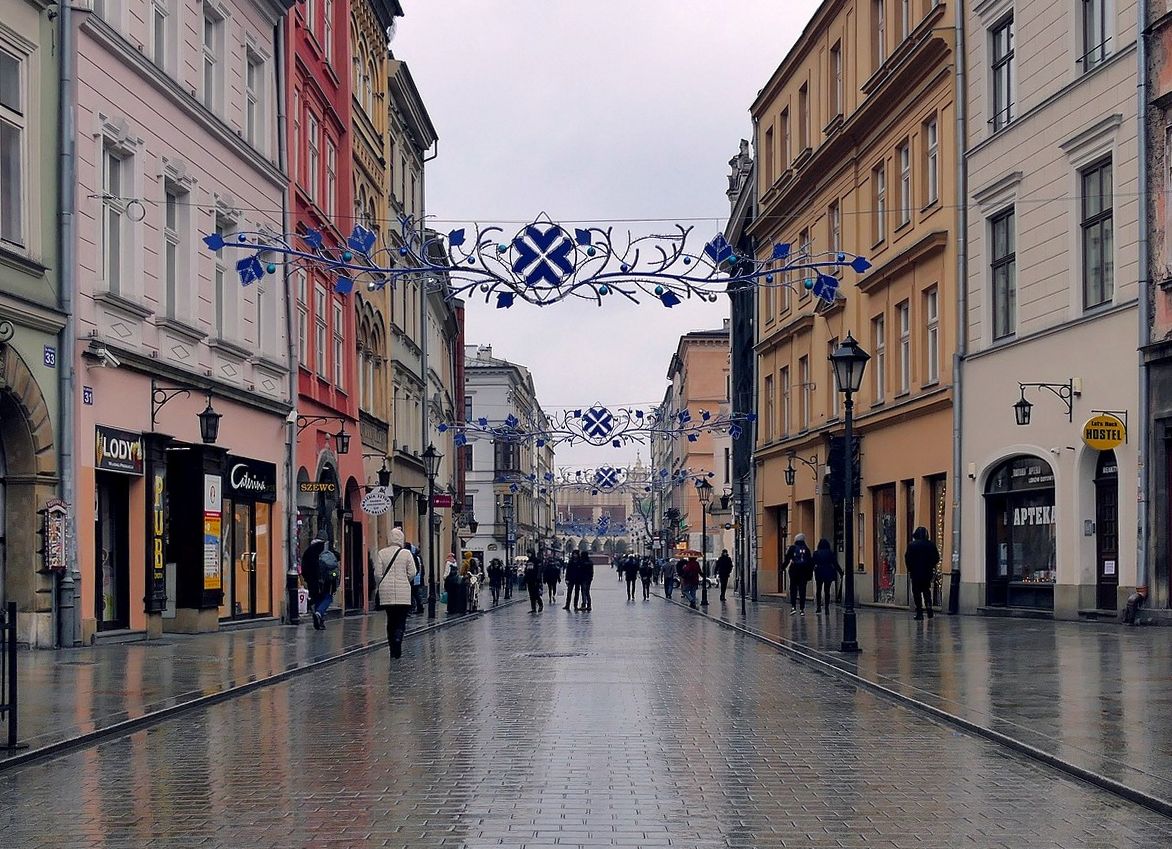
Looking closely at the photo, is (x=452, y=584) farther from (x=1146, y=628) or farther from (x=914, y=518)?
(x=1146, y=628)

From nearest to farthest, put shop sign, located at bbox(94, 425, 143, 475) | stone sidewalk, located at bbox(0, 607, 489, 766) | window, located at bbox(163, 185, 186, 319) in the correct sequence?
stone sidewalk, located at bbox(0, 607, 489, 766) → shop sign, located at bbox(94, 425, 143, 475) → window, located at bbox(163, 185, 186, 319)

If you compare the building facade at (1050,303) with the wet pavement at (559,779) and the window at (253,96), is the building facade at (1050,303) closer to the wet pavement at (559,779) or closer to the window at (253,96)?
the wet pavement at (559,779)

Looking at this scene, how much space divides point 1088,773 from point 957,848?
2352mm

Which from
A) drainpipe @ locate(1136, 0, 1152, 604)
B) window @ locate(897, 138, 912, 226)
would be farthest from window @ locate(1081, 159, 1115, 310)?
window @ locate(897, 138, 912, 226)

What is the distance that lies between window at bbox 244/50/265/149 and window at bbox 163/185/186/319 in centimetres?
452

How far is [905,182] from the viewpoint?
37125 mm

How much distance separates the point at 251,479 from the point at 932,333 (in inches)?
601

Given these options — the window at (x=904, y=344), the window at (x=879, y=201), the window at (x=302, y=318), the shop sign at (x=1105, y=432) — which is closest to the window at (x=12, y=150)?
the window at (x=302, y=318)

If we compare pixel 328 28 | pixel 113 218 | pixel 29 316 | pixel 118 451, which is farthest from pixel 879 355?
pixel 29 316

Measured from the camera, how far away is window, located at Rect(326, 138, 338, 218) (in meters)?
38.7

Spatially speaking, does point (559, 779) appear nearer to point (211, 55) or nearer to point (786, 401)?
point (211, 55)

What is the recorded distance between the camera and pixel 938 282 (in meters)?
34.0

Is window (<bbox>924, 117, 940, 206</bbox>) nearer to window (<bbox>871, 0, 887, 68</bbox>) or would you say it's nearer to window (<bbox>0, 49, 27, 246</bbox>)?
window (<bbox>871, 0, 887, 68</bbox>)

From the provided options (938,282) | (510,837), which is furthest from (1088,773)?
(938,282)
